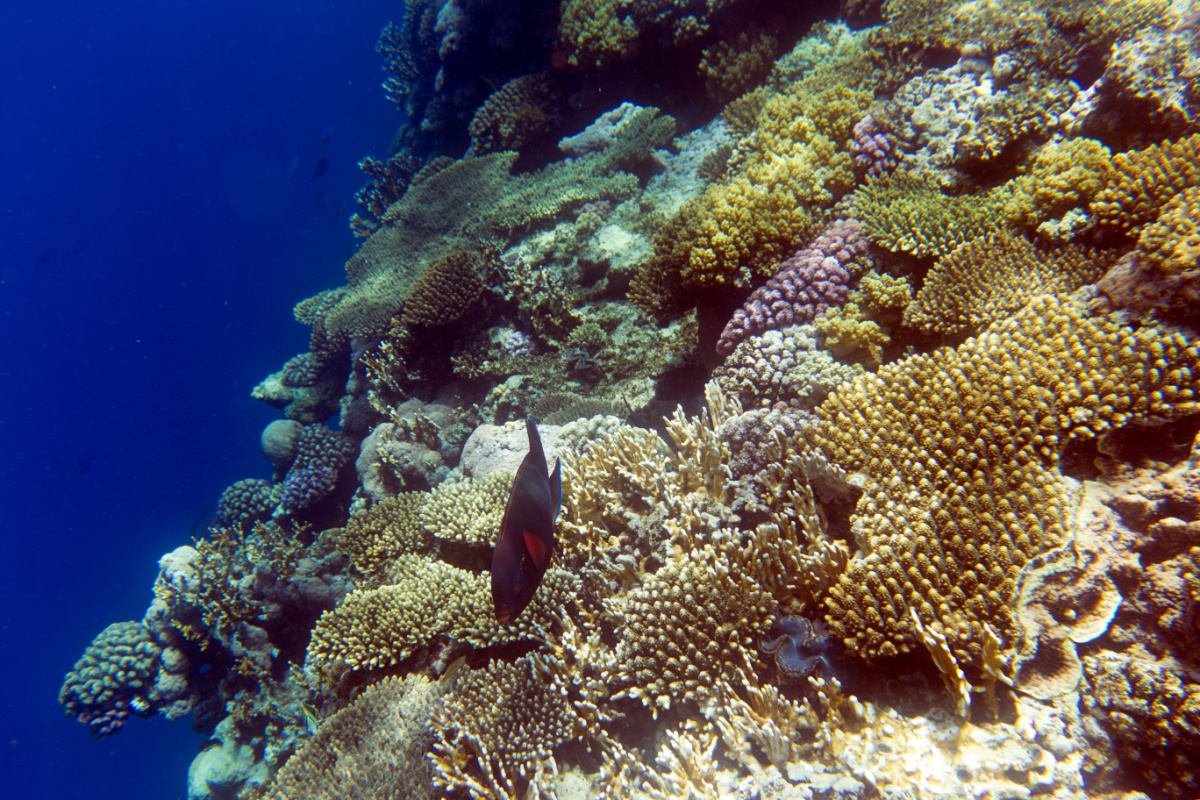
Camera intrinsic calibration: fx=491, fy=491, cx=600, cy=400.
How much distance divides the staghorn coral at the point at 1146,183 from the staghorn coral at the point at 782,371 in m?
1.85

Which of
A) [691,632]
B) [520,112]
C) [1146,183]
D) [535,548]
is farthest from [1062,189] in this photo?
[520,112]

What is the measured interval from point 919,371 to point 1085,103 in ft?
12.0

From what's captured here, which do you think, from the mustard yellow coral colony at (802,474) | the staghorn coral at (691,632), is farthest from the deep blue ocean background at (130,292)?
the staghorn coral at (691,632)

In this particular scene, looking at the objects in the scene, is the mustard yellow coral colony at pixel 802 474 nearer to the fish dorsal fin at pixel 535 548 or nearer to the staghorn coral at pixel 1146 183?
the staghorn coral at pixel 1146 183

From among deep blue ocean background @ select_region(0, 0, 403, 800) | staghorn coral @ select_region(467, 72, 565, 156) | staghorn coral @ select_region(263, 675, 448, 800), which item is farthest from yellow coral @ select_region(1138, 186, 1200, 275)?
deep blue ocean background @ select_region(0, 0, 403, 800)

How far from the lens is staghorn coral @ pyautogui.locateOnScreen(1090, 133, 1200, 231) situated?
3.06 meters

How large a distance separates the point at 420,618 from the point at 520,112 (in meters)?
9.80

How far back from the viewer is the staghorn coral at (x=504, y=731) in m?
3.05

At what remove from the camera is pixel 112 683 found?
A: 6910mm

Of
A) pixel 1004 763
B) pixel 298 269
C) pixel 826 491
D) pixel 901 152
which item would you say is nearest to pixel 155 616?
pixel 826 491

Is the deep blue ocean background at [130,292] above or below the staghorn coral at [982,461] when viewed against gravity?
above

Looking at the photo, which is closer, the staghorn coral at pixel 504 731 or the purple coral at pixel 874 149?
the staghorn coral at pixel 504 731

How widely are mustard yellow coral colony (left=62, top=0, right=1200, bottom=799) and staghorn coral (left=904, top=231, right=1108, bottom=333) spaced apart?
0.08 feet

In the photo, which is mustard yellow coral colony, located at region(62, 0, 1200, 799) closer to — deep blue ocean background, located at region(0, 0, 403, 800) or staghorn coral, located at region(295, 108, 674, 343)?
staghorn coral, located at region(295, 108, 674, 343)
